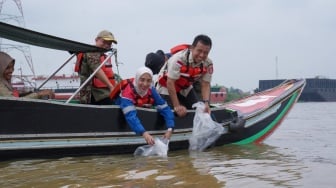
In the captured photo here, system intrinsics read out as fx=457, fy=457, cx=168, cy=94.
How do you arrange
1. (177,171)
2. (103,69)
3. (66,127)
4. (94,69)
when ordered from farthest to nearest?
(103,69)
(94,69)
(66,127)
(177,171)

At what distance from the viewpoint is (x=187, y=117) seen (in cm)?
589

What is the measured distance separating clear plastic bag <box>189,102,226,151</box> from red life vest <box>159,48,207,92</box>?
12.6 inches

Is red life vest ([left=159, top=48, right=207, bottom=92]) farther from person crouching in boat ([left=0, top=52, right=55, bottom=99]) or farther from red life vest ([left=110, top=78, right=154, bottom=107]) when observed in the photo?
person crouching in boat ([left=0, top=52, right=55, bottom=99])

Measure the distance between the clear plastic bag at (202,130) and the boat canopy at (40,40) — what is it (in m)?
1.51

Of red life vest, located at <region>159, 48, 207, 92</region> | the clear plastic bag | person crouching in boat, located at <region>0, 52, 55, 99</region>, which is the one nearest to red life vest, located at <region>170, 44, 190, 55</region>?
red life vest, located at <region>159, 48, 207, 92</region>

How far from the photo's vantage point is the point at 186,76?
5.82 meters

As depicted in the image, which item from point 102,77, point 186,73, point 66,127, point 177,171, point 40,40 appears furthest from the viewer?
point 186,73

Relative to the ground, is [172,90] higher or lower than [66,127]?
higher

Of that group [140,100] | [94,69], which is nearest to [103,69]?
[94,69]

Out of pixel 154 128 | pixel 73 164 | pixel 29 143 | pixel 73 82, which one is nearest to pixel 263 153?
pixel 154 128

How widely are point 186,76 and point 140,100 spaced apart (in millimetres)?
803

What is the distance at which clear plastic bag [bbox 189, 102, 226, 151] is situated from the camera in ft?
19.0

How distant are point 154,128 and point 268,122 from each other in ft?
8.37

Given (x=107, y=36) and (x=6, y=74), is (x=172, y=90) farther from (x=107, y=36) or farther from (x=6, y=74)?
(x=6, y=74)
